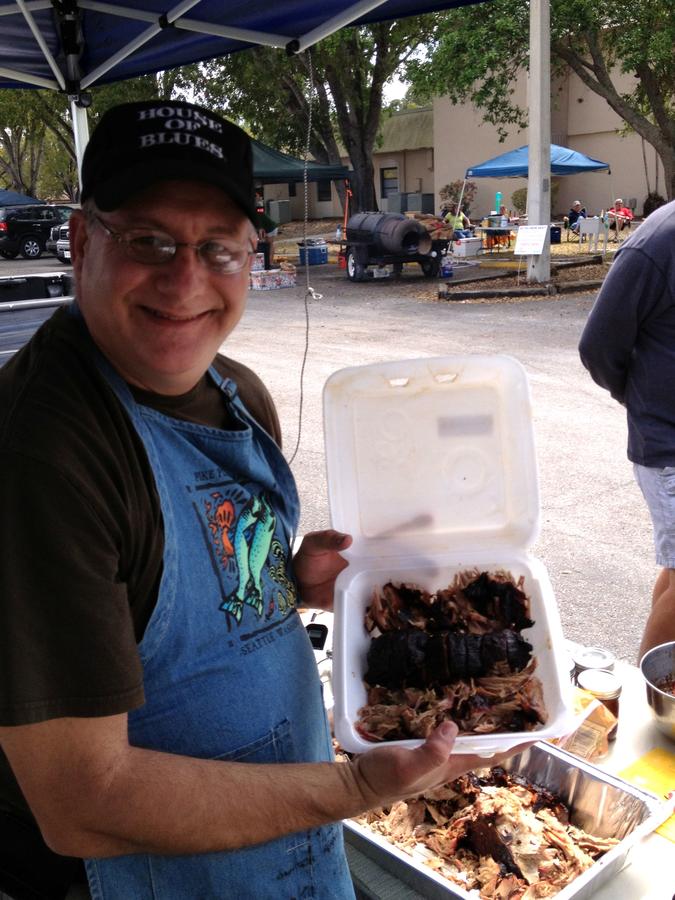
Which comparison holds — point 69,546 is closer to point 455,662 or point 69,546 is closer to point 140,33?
point 455,662

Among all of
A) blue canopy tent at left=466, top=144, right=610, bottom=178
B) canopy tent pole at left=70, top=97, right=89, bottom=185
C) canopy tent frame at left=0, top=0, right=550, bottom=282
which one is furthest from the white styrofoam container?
blue canopy tent at left=466, top=144, right=610, bottom=178

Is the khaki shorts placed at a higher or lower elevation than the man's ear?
lower

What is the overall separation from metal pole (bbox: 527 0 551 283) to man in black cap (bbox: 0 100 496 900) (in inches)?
589

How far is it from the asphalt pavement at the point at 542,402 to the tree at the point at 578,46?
15.0 feet

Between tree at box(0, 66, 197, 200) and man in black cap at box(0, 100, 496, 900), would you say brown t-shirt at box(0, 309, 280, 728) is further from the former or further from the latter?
tree at box(0, 66, 197, 200)

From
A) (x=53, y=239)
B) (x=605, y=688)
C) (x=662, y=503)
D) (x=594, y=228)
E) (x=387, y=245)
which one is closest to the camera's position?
(x=605, y=688)

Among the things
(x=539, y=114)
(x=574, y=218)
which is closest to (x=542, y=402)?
(x=539, y=114)

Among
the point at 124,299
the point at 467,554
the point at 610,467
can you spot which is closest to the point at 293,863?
the point at 467,554

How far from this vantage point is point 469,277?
1952 cm

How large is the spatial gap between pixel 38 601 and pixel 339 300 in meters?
16.6

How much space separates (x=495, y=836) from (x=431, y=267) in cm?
1889

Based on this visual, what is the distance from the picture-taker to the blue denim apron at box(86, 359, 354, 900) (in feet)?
4.25

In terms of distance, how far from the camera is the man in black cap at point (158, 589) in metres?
1.08

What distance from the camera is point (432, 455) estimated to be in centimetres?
204
